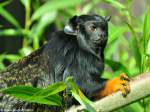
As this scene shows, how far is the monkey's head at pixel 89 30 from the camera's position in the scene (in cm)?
273

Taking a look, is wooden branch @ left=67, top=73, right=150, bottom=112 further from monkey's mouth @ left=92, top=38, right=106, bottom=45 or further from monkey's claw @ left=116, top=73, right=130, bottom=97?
monkey's mouth @ left=92, top=38, right=106, bottom=45

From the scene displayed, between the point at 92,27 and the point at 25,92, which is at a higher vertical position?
the point at 92,27

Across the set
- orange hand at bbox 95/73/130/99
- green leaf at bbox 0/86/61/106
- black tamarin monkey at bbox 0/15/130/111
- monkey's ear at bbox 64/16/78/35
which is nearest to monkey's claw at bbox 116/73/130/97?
orange hand at bbox 95/73/130/99

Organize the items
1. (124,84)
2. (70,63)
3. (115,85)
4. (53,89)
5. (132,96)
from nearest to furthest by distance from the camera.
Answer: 1. (53,89)
2. (132,96)
3. (124,84)
4. (115,85)
5. (70,63)

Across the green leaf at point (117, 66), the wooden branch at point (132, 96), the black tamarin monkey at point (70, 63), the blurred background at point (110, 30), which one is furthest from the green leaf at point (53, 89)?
the green leaf at point (117, 66)

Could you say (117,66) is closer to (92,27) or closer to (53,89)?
(92,27)

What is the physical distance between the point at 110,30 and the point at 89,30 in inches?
5.8

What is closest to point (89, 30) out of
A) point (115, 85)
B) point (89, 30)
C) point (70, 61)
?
point (89, 30)

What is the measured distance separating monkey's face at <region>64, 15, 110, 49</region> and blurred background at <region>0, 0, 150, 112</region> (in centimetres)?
8

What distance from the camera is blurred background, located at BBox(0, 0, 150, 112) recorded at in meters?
2.35

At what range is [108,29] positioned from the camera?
2861mm

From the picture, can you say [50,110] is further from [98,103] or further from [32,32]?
[32,32]

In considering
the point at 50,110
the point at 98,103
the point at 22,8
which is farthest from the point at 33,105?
the point at 22,8

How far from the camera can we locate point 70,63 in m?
2.65
